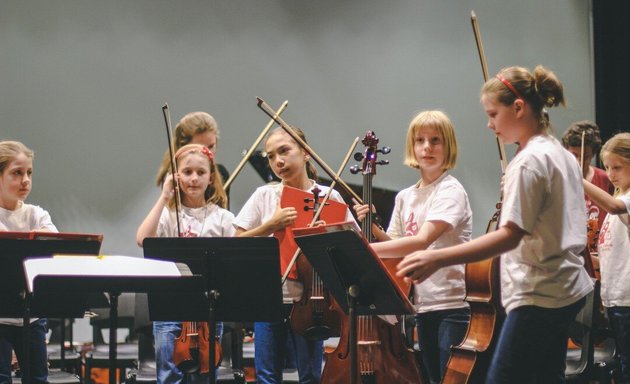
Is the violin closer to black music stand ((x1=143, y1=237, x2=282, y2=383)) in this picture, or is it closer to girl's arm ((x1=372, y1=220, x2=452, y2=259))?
black music stand ((x1=143, y1=237, x2=282, y2=383))

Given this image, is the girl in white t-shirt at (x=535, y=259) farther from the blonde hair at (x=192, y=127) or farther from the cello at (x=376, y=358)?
the blonde hair at (x=192, y=127)

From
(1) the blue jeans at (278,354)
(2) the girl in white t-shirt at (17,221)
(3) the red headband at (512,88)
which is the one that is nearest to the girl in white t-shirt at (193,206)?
(1) the blue jeans at (278,354)

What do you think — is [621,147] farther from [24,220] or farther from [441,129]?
[24,220]

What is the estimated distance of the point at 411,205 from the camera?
335 cm

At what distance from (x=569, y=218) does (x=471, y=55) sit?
4.67 m

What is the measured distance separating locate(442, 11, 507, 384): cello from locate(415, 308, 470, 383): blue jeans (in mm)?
136

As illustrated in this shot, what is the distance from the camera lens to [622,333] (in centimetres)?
385

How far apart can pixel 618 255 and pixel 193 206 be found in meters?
2.07

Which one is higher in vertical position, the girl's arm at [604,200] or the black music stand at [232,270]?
the girl's arm at [604,200]

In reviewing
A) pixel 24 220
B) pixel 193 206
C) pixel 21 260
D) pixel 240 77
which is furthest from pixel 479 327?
pixel 240 77

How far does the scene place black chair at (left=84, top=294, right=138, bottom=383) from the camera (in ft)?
14.7

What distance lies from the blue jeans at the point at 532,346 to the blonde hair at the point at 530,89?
0.57 metres

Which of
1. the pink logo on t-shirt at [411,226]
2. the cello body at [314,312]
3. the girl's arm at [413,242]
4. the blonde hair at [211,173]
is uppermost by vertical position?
the blonde hair at [211,173]

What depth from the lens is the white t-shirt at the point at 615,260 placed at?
3.85 metres
